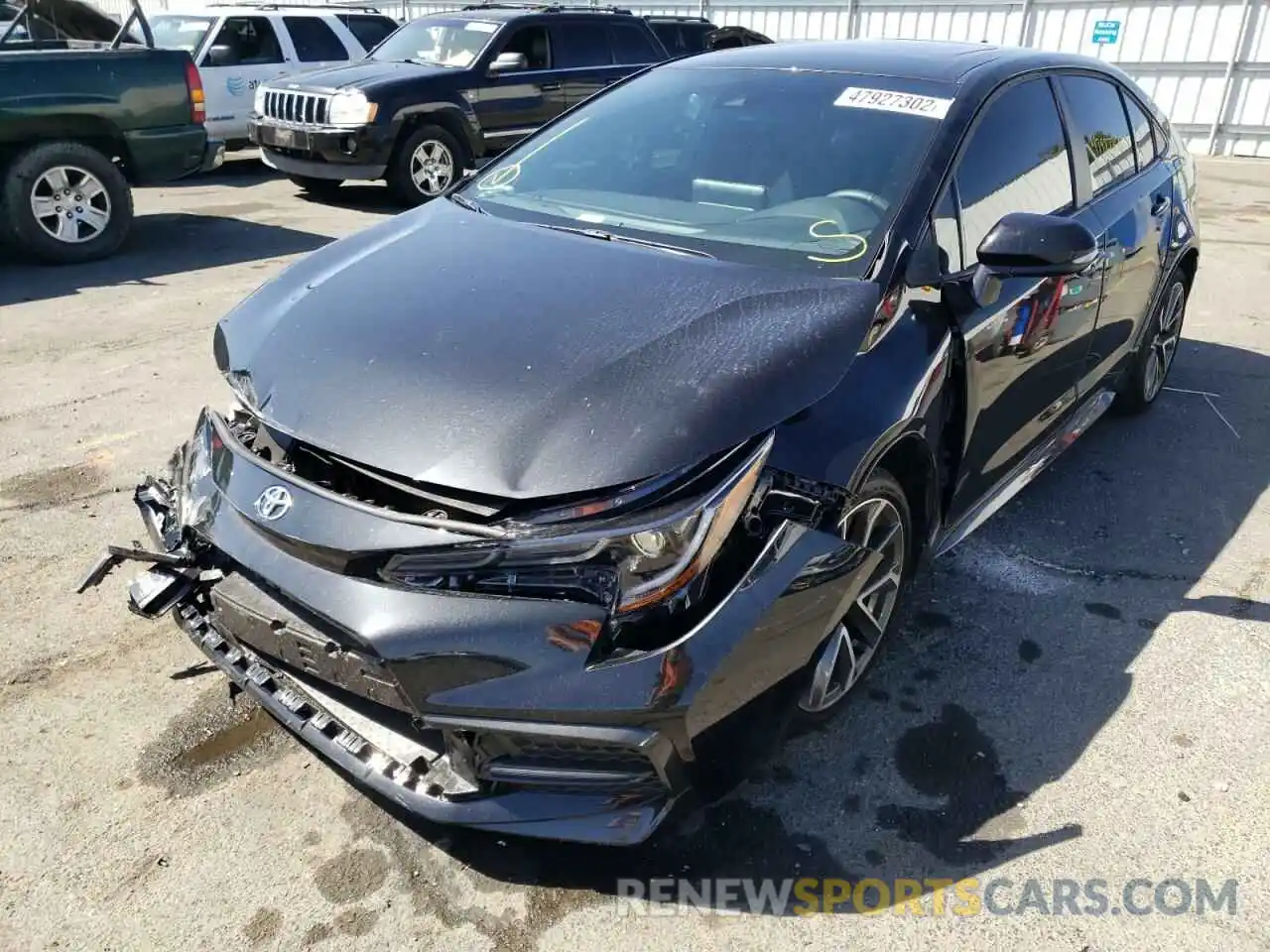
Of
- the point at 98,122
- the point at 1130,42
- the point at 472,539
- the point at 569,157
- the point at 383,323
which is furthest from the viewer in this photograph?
the point at 1130,42

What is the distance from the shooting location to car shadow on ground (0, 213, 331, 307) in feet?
23.2

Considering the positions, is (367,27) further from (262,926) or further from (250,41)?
(262,926)

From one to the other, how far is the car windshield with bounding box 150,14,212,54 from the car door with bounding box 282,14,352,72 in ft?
2.98

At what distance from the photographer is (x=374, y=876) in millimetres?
2244

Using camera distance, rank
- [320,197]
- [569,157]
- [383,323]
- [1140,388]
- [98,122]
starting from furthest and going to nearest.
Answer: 1. [320,197]
2. [98,122]
3. [1140,388]
4. [569,157]
5. [383,323]

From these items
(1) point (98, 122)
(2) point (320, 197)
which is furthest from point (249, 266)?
(2) point (320, 197)

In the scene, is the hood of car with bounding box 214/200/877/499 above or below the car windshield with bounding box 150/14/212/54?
below

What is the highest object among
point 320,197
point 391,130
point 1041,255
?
point 1041,255

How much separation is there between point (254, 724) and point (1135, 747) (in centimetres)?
239

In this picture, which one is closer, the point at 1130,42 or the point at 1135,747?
the point at 1135,747

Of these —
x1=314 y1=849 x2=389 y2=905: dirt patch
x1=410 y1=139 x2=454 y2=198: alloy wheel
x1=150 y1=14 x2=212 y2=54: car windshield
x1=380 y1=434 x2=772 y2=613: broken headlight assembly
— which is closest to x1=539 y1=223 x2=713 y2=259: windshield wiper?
x1=380 y1=434 x2=772 y2=613: broken headlight assembly

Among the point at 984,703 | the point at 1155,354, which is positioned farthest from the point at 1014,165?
the point at 1155,354

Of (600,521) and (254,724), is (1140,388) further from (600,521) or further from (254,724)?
(254,724)

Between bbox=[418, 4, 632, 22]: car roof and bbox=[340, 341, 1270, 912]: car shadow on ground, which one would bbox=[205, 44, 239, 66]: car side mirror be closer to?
bbox=[418, 4, 632, 22]: car roof
